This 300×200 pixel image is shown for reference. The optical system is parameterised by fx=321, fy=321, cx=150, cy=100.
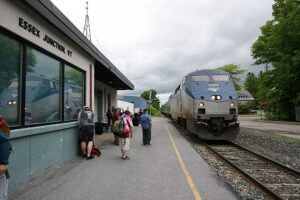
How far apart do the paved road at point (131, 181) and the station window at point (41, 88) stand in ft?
4.83

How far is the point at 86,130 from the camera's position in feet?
33.3

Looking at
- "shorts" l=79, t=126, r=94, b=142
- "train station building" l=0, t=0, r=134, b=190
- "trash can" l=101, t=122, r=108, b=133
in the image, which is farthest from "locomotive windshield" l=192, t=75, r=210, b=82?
"shorts" l=79, t=126, r=94, b=142

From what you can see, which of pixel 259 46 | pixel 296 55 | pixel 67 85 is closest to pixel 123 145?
pixel 67 85

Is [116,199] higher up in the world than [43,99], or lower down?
lower down

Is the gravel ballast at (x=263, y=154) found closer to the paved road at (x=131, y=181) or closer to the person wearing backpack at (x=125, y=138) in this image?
the paved road at (x=131, y=181)

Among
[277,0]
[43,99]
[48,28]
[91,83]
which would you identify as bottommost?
[43,99]

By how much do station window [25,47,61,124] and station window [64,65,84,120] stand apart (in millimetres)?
635

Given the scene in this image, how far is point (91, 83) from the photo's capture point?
13.0 m

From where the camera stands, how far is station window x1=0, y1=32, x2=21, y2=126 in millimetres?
6156

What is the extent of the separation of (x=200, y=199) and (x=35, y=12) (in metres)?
5.42

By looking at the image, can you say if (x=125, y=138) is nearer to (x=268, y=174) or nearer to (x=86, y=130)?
(x=86, y=130)

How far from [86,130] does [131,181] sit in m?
3.48

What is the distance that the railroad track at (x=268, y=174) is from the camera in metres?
6.71

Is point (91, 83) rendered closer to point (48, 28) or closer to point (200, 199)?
point (48, 28)
